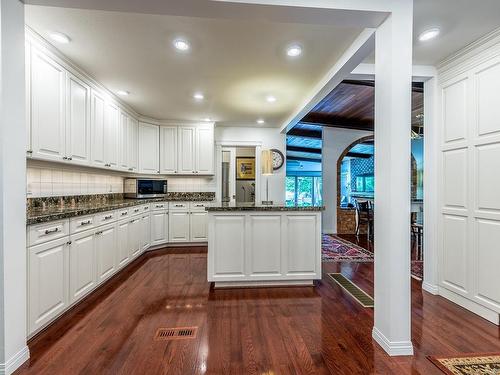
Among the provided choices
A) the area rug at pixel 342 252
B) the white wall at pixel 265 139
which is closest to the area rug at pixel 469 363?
the area rug at pixel 342 252

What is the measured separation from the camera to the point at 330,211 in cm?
647

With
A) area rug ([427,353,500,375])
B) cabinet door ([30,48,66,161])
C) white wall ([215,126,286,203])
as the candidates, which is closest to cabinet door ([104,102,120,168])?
cabinet door ([30,48,66,161])

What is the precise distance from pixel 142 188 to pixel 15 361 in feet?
10.9

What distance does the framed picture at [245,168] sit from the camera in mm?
5883

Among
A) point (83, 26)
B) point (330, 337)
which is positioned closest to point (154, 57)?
point (83, 26)

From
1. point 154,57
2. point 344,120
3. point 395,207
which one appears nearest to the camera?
point 395,207

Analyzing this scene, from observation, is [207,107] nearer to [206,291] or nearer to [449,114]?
[206,291]

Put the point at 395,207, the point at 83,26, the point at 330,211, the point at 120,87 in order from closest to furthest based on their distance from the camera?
Answer: the point at 395,207 < the point at 83,26 < the point at 120,87 < the point at 330,211

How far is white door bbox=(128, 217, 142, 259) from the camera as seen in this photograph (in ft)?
12.3

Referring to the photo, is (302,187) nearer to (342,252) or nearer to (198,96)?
(342,252)

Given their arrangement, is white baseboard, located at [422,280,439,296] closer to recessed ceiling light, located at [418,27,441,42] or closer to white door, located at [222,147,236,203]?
recessed ceiling light, located at [418,27,441,42]

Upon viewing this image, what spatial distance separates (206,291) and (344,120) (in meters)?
4.91

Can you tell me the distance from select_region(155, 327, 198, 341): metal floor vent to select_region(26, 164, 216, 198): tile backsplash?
1882 mm

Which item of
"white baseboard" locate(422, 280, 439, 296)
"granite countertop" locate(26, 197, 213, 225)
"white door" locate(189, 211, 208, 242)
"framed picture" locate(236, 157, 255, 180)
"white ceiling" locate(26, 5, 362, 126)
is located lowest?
"white baseboard" locate(422, 280, 439, 296)
